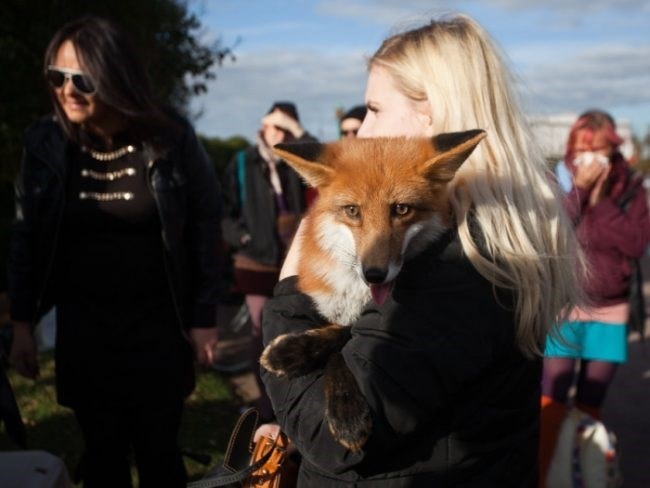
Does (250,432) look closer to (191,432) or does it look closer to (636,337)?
(191,432)

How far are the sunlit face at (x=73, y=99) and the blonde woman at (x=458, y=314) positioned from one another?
1659 millimetres

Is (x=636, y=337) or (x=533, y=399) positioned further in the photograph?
(x=636, y=337)

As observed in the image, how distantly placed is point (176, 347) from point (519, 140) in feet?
6.98

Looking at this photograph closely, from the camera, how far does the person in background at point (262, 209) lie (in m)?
6.68

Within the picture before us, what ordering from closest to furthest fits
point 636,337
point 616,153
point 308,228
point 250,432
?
point 250,432 → point 308,228 → point 616,153 → point 636,337

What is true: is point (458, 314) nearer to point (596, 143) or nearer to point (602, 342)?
point (602, 342)

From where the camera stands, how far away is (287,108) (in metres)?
7.18

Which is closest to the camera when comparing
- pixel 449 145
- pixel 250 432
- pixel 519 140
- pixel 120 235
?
Result: pixel 449 145

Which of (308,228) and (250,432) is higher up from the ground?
(308,228)

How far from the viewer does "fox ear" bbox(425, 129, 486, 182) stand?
1.98 meters

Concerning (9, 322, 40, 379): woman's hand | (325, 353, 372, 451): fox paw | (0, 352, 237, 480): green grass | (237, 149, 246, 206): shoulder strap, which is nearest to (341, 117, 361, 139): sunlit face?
(237, 149, 246, 206): shoulder strap

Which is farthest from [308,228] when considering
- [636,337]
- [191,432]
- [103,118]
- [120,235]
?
[636,337]

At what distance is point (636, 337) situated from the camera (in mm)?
9586

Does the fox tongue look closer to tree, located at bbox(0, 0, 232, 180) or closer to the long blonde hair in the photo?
the long blonde hair
